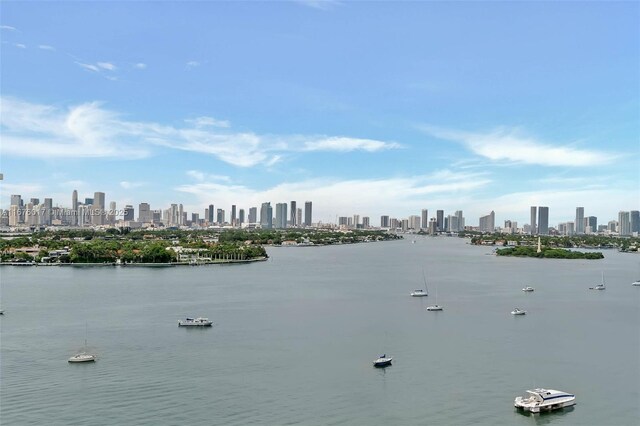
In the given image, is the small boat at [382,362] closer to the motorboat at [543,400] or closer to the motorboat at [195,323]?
the motorboat at [543,400]

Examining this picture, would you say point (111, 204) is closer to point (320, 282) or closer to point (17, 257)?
point (17, 257)

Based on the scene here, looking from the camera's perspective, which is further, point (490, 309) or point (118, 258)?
point (118, 258)

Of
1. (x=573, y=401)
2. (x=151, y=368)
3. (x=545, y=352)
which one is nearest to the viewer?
(x=573, y=401)

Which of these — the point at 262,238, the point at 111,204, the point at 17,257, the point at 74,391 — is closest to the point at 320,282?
the point at 74,391

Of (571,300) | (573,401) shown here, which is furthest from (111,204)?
(573,401)

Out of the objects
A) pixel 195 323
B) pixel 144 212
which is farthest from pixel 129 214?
pixel 195 323

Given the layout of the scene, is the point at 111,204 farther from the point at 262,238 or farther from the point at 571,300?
the point at 571,300

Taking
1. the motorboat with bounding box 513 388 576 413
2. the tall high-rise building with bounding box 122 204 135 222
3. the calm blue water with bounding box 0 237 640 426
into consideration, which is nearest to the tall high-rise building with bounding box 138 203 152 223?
the tall high-rise building with bounding box 122 204 135 222

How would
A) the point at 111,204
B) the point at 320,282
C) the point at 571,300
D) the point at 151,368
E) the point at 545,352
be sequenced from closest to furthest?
the point at 151,368
the point at 545,352
the point at 571,300
the point at 320,282
the point at 111,204
